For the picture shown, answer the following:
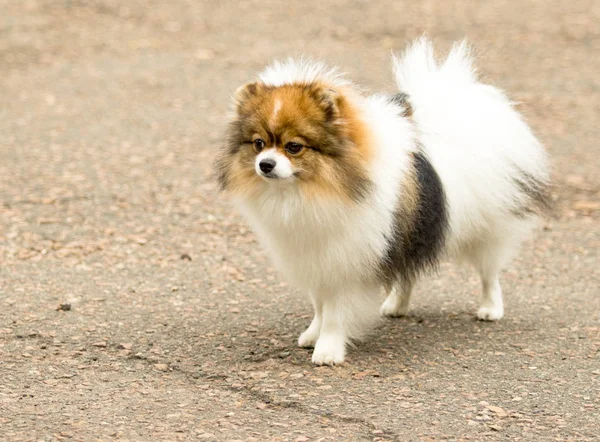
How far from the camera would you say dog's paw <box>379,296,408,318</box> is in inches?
240

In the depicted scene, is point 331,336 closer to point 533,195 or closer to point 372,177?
point 372,177

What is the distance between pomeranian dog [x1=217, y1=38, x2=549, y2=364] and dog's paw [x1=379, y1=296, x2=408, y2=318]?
27cm

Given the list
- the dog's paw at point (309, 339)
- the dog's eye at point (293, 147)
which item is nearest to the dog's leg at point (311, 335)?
the dog's paw at point (309, 339)

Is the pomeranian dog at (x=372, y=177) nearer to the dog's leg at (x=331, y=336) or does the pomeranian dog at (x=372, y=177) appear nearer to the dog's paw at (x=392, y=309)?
the dog's leg at (x=331, y=336)

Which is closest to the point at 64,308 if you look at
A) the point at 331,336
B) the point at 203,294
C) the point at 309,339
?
the point at 203,294

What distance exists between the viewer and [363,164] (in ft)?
16.0

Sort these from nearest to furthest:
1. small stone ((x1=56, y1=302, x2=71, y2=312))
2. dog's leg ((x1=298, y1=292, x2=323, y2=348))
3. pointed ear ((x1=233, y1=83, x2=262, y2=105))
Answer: pointed ear ((x1=233, y1=83, x2=262, y2=105)), dog's leg ((x1=298, y1=292, x2=323, y2=348)), small stone ((x1=56, y1=302, x2=71, y2=312))

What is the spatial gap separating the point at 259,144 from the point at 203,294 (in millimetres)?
1778

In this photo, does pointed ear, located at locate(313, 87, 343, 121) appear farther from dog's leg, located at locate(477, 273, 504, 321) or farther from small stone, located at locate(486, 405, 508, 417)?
dog's leg, located at locate(477, 273, 504, 321)

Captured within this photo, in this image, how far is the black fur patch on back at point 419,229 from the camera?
511cm

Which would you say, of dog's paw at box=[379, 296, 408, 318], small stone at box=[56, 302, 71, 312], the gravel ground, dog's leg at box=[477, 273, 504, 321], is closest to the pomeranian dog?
dog's leg at box=[477, 273, 504, 321]

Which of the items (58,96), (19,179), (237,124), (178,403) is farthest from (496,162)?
(58,96)

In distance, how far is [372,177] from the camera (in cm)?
489

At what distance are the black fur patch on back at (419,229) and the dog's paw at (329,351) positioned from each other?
1.35 ft
